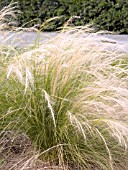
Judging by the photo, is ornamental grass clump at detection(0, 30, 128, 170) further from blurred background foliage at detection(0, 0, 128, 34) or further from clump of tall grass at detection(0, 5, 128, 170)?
blurred background foliage at detection(0, 0, 128, 34)

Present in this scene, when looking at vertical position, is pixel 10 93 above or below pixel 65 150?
above

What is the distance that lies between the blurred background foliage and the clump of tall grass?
17.2ft

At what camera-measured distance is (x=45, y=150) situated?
2.56 metres

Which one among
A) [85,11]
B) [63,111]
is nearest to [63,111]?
[63,111]

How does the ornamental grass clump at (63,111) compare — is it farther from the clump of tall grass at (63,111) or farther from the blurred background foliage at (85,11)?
the blurred background foliage at (85,11)

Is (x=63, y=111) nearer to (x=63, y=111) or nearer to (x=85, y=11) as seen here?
(x=63, y=111)

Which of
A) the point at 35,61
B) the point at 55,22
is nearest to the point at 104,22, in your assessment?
the point at 55,22

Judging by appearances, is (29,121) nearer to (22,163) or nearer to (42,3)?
(22,163)

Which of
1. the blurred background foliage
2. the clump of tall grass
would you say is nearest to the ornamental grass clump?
the clump of tall grass

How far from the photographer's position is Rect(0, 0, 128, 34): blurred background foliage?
800 centimetres

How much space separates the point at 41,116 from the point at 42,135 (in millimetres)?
129

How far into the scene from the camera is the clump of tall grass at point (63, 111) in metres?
2.47

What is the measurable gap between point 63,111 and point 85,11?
590cm

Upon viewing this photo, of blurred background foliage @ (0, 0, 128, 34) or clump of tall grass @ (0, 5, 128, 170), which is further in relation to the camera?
blurred background foliage @ (0, 0, 128, 34)
